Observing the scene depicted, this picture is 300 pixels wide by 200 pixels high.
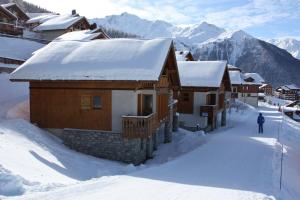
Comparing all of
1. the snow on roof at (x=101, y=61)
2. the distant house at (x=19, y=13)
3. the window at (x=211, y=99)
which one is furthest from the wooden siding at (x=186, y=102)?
the distant house at (x=19, y=13)

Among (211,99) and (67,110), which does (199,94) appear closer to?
(211,99)

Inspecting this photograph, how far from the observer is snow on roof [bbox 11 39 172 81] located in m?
17.3

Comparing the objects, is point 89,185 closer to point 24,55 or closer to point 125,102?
point 125,102

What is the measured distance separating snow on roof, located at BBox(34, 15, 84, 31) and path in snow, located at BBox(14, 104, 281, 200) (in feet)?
125

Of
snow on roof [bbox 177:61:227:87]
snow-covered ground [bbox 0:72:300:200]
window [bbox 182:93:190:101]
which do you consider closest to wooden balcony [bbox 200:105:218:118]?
window [bbox 182:93:190:101]

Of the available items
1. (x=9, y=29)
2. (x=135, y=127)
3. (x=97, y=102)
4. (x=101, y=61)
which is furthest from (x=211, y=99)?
(x=9, y=29)

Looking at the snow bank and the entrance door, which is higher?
the entrance door

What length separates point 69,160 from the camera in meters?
15.2

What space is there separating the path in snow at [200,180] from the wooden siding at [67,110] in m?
4.57

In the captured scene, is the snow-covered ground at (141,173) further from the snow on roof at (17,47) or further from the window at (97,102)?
the snow on roof at (17,47)

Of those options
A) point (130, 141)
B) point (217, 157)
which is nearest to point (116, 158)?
point (130, 141)

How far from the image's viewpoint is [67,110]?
1883 centimetres

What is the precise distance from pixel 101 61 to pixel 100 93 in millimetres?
1591

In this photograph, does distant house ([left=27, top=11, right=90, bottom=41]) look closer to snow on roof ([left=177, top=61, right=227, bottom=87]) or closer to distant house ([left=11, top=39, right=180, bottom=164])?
snow on roof ([left=177, top=61, right=227, bottom=87])
